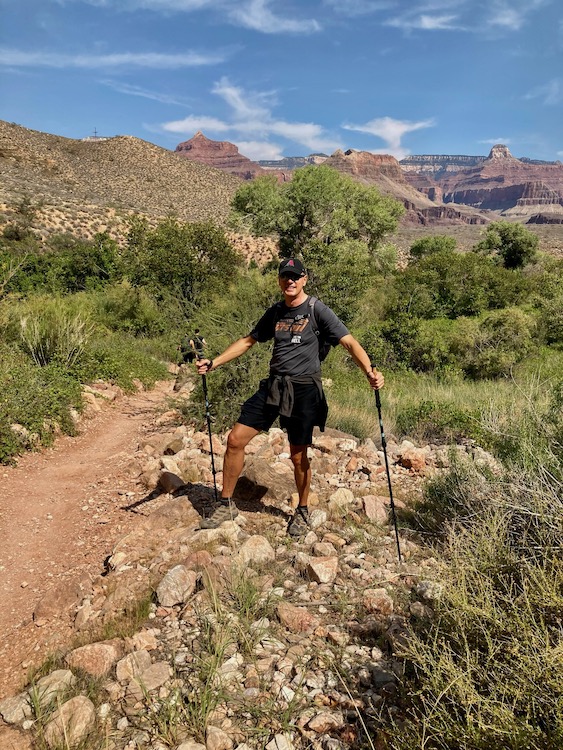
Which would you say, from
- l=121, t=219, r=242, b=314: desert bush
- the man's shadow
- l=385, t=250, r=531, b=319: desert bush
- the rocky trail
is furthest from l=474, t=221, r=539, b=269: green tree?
the man's shadow

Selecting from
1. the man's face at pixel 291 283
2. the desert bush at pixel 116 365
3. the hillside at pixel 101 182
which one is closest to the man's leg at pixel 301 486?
the man's face at pixel 291 283

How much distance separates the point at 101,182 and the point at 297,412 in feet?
197

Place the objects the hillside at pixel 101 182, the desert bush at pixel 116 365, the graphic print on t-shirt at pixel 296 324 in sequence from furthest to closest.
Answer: the hillside at pixel 101 182 → the desert bush at pixel 116 365 → the graphic print on t-shirt at pixel 296 324

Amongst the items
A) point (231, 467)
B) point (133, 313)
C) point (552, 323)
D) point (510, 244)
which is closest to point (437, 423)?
point (231, 467)

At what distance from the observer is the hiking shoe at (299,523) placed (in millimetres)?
3831

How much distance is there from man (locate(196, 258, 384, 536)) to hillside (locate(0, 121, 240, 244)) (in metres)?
32.3

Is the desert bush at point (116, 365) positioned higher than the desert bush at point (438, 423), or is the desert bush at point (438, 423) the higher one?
the desert bush at point (116, 365)

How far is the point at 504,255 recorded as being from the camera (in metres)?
35.9

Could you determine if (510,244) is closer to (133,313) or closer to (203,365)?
(133,313)

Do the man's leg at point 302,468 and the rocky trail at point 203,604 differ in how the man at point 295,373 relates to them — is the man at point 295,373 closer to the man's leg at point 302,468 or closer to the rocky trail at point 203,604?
the man's leg at point 302,468

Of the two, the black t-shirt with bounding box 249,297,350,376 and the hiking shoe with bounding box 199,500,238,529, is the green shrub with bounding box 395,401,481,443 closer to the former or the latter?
the black t-shirt with bounding box 249,297,350,376

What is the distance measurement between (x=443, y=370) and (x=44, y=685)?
11.4m

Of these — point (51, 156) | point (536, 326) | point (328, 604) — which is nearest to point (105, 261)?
point (536, 326)

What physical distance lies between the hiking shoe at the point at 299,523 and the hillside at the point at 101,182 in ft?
107
